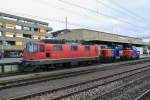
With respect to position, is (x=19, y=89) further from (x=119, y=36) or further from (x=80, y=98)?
(x=119, y=36)

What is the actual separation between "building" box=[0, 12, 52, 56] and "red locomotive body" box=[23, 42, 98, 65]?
146ft

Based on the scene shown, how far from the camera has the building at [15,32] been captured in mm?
79438

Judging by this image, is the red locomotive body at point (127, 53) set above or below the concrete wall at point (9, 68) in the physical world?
above

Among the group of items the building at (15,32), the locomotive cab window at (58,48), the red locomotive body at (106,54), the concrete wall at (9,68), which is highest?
the building at (15,32)

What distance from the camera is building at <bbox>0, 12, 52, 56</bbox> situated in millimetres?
79438

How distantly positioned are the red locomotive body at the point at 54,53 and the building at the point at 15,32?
44.6 meters

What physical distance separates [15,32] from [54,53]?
187 ft

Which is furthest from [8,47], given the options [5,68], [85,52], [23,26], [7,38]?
[5,68]

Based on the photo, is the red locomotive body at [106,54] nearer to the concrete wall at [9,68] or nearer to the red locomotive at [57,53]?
the red locomotive at [57,53]

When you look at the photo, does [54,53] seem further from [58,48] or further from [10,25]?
[10,25]

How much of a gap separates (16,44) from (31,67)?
5785 cm

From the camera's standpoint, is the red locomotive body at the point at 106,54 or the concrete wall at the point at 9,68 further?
the red locomotive body at the point at 106,54

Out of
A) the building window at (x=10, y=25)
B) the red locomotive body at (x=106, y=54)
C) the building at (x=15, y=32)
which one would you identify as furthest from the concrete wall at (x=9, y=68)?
the building window at (x=10, y=25)

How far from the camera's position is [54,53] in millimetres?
29641
